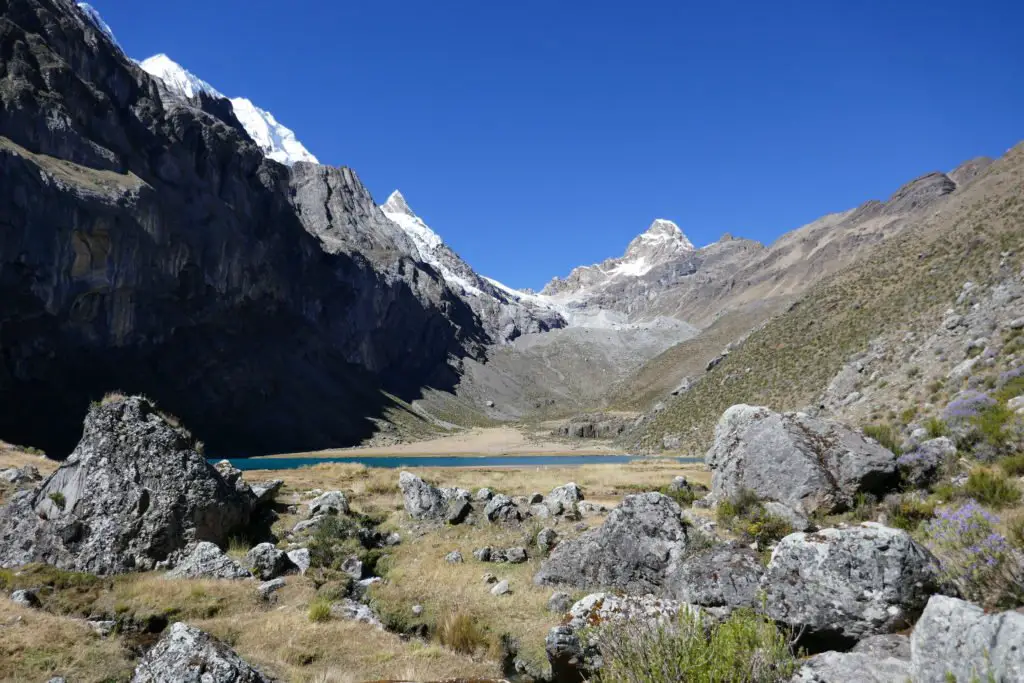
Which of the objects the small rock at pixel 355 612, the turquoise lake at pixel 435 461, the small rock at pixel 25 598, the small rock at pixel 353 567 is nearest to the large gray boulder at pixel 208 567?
the small rock at pixel 353 567

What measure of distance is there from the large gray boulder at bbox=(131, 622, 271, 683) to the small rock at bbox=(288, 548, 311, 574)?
7429 mm

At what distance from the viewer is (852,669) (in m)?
6.05

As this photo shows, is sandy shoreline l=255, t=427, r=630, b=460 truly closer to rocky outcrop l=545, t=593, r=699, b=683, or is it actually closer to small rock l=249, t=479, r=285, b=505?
small rock l=249, t=479, r=285, b=505

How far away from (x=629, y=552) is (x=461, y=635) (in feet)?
13.8

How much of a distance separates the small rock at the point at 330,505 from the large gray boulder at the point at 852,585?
16.0 meters

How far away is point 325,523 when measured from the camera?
714 inches

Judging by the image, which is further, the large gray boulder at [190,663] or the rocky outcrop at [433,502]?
the rocky outcrop at [433,502]

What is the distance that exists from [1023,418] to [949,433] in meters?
2.16

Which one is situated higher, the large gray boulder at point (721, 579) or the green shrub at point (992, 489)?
the green shrub at point (992, 489)

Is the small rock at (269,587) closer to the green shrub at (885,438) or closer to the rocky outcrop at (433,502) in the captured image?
the rocky outcrop at (433,502)

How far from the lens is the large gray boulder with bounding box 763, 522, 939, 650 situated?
23.7 ft

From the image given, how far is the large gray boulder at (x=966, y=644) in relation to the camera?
4.32 metres

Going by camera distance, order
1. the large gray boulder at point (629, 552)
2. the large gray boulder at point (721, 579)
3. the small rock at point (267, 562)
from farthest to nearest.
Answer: the small rock at point (267, 562), the large gray boulder at point (629, 552), the large gray boulder at point (721, 579)

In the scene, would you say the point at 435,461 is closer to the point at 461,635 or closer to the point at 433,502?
the point at 433,502
